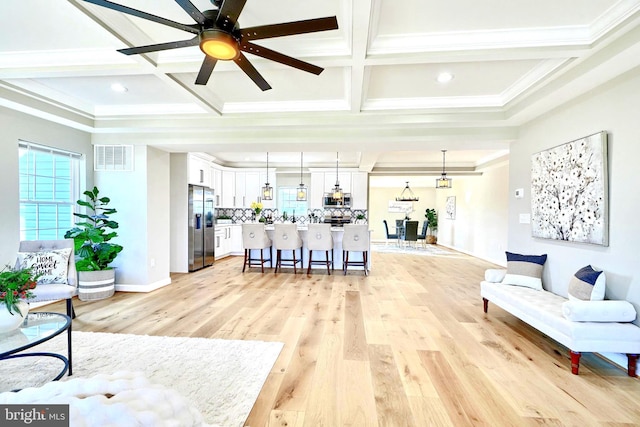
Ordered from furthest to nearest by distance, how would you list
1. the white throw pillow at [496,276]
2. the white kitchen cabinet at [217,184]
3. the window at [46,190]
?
the white kitchen cabinet at [217,184], the window at [46,190], the white throw pillow at [496,276]

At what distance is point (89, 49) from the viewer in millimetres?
2807

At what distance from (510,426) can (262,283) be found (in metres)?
3.95

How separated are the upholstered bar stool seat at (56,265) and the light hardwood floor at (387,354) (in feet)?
1.50

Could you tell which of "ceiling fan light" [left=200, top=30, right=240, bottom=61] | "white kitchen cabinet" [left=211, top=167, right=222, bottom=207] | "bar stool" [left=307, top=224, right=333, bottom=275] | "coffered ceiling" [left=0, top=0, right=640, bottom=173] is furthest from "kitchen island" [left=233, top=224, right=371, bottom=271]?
"ceiling fan light" [left=200, top=30, right=240, bottom=61]

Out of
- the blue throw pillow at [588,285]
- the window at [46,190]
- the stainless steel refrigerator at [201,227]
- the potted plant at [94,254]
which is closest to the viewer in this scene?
the blue throw pillow at [588,285]

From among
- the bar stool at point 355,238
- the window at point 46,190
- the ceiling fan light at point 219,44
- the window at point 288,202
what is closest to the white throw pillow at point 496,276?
the bar stool at point 355,238

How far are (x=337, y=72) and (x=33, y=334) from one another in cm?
341

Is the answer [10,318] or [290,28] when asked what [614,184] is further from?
[10,318]

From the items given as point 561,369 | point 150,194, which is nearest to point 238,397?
point 561,369

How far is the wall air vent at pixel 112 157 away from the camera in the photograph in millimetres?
4535

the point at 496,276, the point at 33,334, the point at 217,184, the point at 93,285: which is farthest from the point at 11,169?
the point at 496,276

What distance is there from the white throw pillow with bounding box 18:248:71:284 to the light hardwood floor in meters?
0.56

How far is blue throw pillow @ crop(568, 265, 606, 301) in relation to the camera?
2520 millimetres

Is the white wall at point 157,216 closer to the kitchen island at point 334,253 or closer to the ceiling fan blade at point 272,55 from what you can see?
the kitchen island at point 334,253
